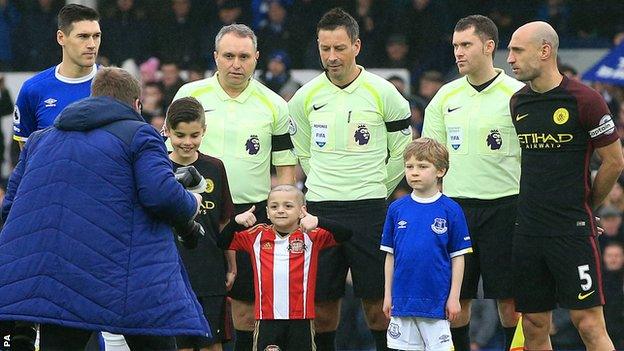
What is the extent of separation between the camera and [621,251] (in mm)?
12609

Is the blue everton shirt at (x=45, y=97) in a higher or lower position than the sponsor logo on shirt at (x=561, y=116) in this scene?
higher

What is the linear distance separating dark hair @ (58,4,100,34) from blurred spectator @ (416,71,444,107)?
6310mm

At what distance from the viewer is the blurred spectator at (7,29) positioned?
53.6ft

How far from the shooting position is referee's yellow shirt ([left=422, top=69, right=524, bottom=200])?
889 centimetres

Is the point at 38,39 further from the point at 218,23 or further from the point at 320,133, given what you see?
the point at 320,133

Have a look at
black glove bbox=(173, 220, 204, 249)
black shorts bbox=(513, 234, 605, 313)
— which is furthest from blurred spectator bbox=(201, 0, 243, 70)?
black glove bbox=(173, 220, 204, 249)

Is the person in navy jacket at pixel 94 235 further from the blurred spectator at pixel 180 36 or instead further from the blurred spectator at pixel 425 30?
the blurred spectator at pixel 425 30

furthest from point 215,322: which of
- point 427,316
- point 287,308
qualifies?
point 427,316

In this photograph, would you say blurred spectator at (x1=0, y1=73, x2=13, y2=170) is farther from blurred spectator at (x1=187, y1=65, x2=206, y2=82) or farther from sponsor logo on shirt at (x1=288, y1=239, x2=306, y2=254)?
sponsor logo on shirt at (x1=288, y1=239, x2=306, y2=254)

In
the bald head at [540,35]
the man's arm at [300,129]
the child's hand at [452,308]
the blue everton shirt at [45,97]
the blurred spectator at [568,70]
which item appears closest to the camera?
the child's hand at [452,308]

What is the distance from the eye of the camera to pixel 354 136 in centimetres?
903

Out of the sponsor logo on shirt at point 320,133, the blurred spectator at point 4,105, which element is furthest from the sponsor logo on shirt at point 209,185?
the blurred spectator at point 4,105

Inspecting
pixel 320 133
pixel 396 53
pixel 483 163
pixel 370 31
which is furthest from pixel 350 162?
pixel 370 31

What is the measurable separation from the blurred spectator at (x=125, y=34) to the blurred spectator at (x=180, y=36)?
0.18 metres
